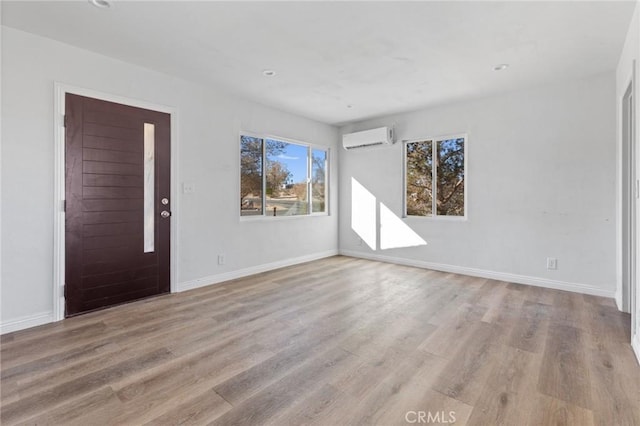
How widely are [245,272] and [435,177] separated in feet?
10.8

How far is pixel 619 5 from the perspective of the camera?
226cm

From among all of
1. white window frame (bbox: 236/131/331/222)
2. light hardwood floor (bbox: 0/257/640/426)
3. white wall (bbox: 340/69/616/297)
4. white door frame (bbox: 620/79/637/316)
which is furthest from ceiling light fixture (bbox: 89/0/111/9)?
white door frame (bbox: 620/79/637/316)

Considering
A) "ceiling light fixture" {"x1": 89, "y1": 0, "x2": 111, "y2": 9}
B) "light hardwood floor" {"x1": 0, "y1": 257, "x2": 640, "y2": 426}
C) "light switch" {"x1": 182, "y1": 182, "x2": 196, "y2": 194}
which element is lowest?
"light hardwood floor" {"x1": 0, "y1": 257, "x2": 640, "y2": 426}

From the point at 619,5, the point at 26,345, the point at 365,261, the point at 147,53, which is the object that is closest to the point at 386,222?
the point at 365,261

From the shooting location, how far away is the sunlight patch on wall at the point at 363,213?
5.64m

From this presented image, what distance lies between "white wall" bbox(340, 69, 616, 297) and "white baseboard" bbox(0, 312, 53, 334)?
4.67 metres

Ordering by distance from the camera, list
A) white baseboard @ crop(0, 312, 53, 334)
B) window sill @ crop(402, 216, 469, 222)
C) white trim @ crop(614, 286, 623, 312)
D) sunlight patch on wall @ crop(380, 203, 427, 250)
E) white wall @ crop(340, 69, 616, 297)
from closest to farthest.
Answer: white baseboard @ crop(0, 312, 53, 334) < white trim @ crop(614, 286, 623, 312) < white wall @ crop(340, 69, 616, 297) < window sill @ crop(402, 216, 469, 222) < sunlight patch on wall @ crop(380, 203, 427, 250)

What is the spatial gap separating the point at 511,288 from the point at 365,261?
2304 millimetres

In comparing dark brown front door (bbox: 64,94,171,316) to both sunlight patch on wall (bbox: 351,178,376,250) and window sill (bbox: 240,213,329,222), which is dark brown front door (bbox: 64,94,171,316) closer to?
window sill (bbox: 240,213,329,222)

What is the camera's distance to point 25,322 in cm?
270

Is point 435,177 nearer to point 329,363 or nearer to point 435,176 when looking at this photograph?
point 435,176

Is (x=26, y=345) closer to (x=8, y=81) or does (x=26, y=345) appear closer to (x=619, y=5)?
(x=8, y=81)

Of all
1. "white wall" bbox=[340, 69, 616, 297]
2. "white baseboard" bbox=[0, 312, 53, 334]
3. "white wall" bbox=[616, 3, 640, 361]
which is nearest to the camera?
"white wall" bbox=[616, 3, 640, 361]

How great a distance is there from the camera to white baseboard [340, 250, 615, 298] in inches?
144
